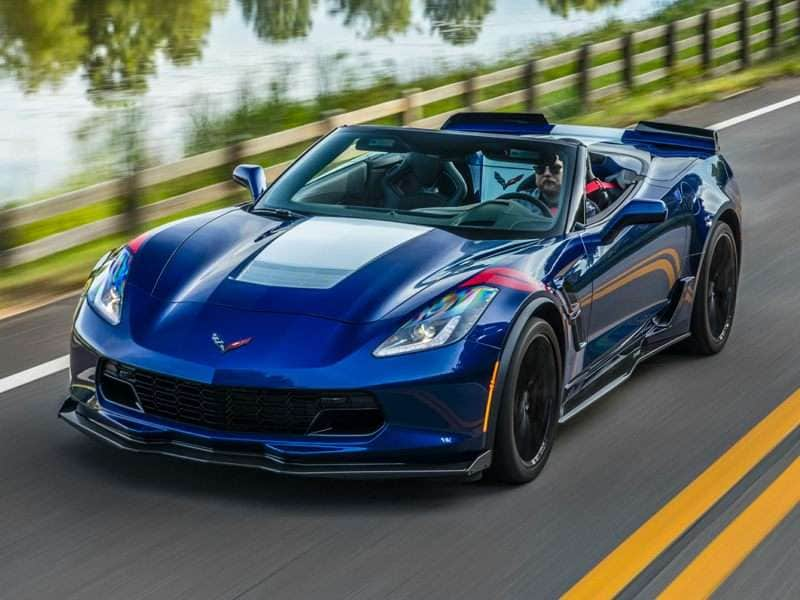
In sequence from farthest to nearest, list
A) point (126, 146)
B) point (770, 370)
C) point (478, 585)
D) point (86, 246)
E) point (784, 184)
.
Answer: point (126, 146)
point (784, 184)
point (86, 246)
point (770, 370)
point (478, 585)

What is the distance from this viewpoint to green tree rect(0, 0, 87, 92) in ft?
64.8

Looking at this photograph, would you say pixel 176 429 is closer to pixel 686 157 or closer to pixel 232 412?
pixel 232 412

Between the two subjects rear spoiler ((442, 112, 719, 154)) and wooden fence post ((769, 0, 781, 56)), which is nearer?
rear spoiler ((442, 112, 719, 154))

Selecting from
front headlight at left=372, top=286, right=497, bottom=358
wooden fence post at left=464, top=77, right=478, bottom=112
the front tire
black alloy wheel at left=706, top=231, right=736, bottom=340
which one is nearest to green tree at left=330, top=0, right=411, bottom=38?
wooden fence post at left=464, top=77, right=478, bottom=112

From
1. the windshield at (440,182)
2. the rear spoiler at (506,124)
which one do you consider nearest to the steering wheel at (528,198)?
the windshield at (440,182)

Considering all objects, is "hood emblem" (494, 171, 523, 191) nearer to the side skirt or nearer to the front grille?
the side skirt

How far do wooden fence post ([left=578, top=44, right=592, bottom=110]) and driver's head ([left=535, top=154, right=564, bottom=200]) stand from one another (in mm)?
12769

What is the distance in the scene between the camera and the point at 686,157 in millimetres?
8453

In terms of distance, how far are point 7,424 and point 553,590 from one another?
286 cm

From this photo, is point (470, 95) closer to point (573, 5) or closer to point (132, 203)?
point (132, 203)

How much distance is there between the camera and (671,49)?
22562 millimetres

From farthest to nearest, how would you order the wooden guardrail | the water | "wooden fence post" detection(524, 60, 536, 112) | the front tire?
"wooden fence post" detection(524, 60, 536, 112)
the water
the wooden guardrail
the front tire

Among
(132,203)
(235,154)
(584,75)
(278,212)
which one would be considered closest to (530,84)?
(584,75)

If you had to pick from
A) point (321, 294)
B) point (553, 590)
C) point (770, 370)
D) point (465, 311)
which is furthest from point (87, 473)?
point (770, 370)
